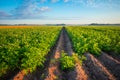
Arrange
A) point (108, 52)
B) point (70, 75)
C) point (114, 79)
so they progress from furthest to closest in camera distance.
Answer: point (108, 52) → point (70, 75) → point (114, 79)

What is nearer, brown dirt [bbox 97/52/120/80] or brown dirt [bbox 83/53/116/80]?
brown dirt [bbox 83/53/116/80]

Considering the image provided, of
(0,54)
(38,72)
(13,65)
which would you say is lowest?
(38,72)

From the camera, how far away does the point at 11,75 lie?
9188 millimetres

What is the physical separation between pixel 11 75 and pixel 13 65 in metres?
0.63

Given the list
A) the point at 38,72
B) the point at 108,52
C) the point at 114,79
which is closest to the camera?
the point at 114,79

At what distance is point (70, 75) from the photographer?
8.88m

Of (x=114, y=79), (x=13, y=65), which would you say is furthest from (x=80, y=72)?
(x=13, y=65)

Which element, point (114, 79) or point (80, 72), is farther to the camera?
point (80, 72)

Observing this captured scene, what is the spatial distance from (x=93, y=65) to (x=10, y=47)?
550 centimetres

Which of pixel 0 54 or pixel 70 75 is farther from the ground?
pixel 0 54

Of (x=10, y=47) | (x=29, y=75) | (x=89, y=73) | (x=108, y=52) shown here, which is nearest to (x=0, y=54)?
(x=10, y=47)

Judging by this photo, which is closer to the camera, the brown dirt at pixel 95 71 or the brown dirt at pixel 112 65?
the brown dirt at pixel 95 71

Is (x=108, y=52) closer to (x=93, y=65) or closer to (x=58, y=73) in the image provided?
(x=93, y=65)

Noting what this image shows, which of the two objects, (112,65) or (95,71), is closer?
(95,71)
